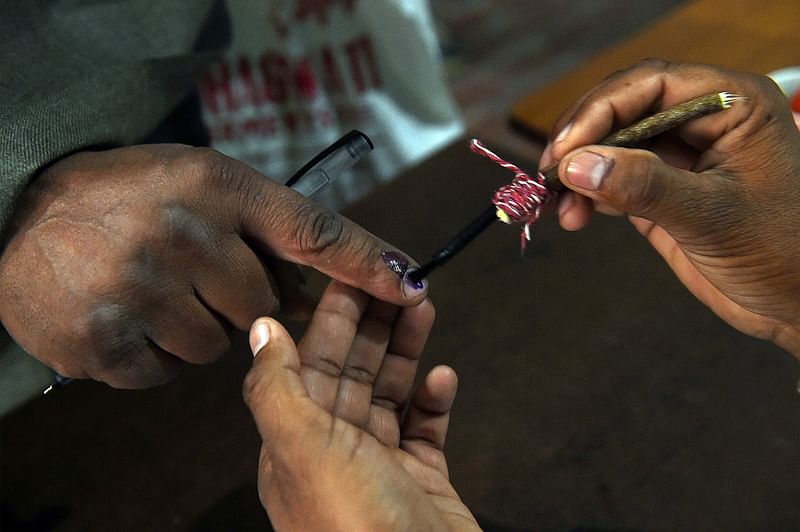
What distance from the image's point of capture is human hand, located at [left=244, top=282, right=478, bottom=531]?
1.70 feet

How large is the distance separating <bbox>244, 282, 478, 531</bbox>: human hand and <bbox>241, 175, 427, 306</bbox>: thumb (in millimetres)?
52

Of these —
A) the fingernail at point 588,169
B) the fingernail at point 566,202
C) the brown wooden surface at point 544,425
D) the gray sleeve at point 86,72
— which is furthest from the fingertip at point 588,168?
the gray sleeve at point 86,72

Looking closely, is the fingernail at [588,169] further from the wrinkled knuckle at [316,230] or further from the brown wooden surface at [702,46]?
the brown wooden surface at [702,46]

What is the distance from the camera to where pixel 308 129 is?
153 cm

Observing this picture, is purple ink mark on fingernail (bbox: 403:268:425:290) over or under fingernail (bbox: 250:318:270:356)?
under

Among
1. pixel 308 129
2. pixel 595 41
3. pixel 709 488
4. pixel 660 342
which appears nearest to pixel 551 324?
pixel 660 342

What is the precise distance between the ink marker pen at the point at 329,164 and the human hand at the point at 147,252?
6 cm

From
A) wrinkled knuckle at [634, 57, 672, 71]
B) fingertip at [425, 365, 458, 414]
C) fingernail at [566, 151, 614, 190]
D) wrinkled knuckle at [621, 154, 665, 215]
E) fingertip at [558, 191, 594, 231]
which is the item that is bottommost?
fingertip at [425, 365, 458, 414]

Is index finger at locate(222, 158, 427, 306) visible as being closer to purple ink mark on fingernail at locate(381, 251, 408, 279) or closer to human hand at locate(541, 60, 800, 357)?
purple ink mark on fingernail at locate(381, 251, 408, 279)

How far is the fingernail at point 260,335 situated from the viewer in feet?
1.96

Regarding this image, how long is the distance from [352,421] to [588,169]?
336 millimetres

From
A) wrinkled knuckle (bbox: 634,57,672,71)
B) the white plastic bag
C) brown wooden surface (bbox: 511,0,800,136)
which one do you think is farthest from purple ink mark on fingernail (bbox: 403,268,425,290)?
the white plastic bag

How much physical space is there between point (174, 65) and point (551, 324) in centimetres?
60

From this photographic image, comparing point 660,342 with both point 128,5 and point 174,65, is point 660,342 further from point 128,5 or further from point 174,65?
point 128,5
